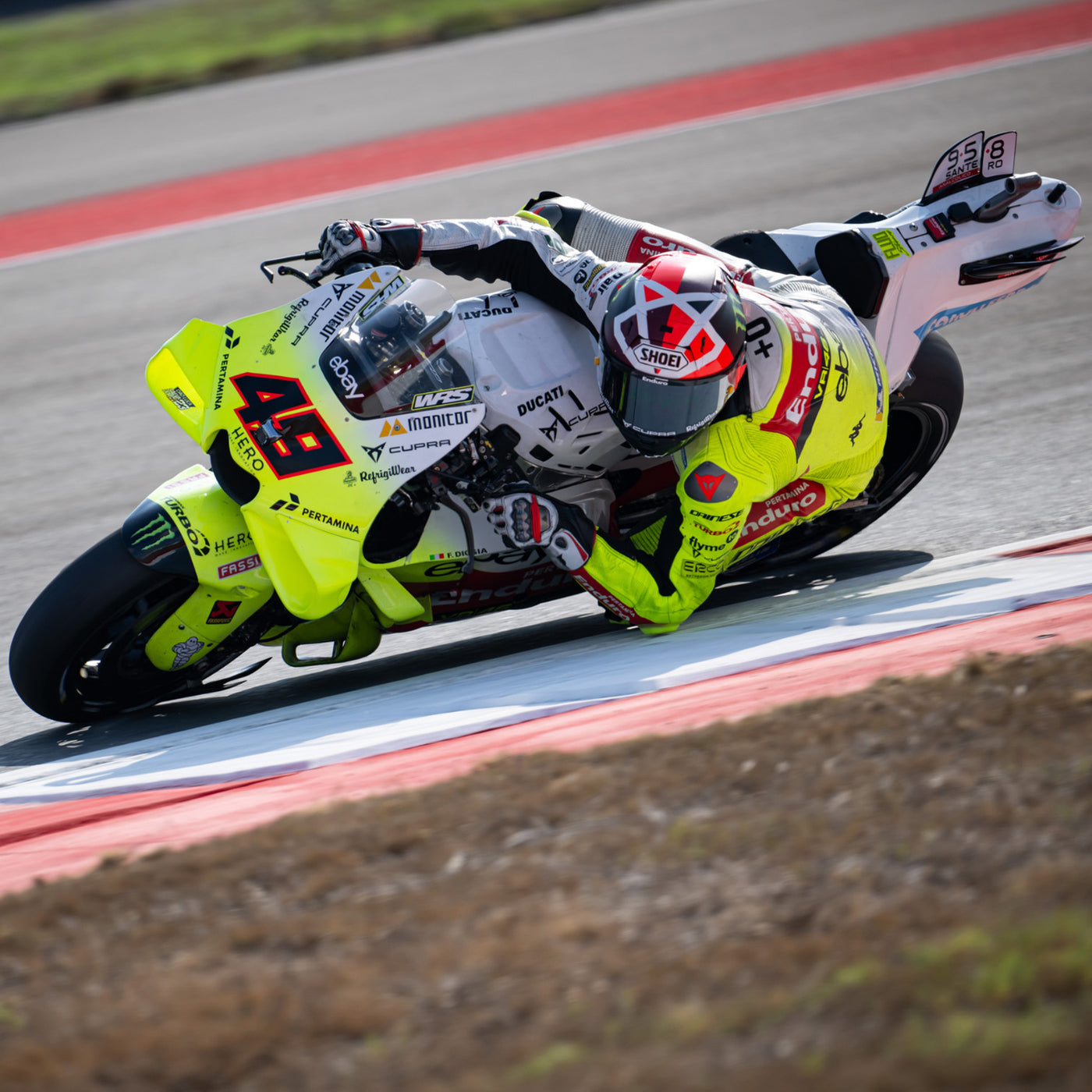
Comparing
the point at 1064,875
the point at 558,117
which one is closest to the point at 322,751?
the point at 1064,875

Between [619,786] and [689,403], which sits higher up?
[689,403]

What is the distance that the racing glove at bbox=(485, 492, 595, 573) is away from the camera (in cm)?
406

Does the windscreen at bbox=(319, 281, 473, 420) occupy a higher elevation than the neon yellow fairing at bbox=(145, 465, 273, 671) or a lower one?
higher

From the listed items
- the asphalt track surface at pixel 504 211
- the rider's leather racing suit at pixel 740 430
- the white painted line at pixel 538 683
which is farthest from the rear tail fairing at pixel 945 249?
the white painted line at pixel 538 683

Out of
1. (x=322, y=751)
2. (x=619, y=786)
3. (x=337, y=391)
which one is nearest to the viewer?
(x=619, y=786)

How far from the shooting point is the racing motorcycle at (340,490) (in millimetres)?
3773

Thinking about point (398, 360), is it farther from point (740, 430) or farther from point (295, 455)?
point (740, 430)

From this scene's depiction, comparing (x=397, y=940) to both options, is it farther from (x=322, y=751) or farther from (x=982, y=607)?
(x=982, y=607)

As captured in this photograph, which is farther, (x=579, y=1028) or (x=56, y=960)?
(x=56, y=960)

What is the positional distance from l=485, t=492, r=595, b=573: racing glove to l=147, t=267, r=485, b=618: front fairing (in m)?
0.27

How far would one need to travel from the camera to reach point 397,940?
229cm

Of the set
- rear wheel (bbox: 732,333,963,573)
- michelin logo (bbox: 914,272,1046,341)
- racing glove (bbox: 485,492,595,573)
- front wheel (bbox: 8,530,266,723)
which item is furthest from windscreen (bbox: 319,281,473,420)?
michelin logo (bbox: 914,272,1046,341)

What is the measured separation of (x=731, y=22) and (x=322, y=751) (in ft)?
43.0

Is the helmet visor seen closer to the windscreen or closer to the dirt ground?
the windscreen
